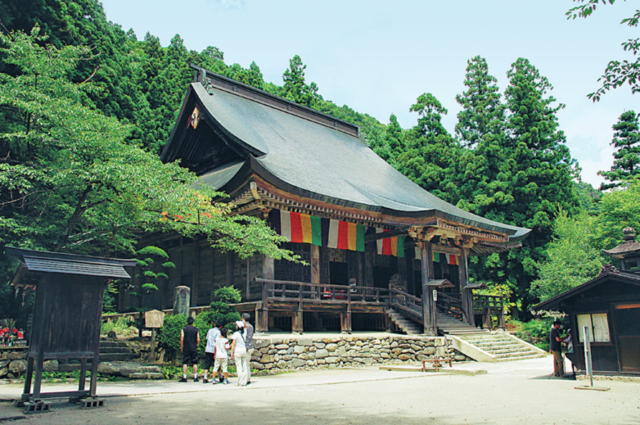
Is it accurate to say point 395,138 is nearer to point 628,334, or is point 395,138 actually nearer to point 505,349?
point 505,349

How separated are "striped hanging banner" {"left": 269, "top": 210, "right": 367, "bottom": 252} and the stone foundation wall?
3477mm

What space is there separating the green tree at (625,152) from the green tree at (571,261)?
239 inches

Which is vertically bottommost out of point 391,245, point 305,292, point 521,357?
point 521,357

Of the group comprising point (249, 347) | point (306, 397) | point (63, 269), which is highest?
point (63, 269)

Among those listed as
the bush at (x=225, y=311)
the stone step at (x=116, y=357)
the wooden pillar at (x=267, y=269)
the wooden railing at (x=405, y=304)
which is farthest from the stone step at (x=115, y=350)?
the wooden railing at (x=405, y=304)

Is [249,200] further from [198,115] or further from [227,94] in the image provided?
[227,94]

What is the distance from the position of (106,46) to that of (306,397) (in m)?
23.2

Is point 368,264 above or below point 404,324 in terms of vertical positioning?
above

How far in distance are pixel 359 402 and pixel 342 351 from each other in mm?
7812

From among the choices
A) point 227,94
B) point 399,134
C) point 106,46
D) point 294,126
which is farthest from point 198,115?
point 399,134

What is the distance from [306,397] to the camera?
28.7 ft

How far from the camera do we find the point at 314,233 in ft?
56.4

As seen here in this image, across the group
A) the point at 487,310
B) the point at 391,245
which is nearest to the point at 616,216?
the point at 487,310

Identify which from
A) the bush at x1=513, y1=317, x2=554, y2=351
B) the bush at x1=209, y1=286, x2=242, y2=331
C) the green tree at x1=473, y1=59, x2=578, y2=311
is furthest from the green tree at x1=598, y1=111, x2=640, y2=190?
the bush at x1=209, y1=286, x2=242, y2=331
